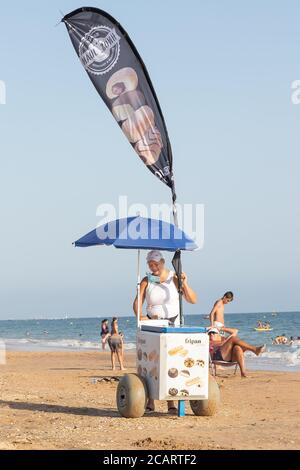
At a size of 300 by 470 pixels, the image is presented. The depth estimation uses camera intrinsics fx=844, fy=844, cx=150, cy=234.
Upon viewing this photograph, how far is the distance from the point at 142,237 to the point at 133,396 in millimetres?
1742

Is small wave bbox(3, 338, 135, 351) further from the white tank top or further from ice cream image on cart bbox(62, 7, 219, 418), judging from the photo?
the white tank top

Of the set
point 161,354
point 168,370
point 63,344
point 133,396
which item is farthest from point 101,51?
point 63,344

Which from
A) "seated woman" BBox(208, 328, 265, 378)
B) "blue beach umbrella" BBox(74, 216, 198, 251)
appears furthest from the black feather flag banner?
"seated woman" BBox(208, 328, 265, 378)

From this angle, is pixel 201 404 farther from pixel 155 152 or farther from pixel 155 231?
pixel 155 152

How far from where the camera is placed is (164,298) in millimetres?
9641

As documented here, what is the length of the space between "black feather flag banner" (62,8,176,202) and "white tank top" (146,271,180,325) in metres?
1.20

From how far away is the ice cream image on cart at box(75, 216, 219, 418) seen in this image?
29.5ft

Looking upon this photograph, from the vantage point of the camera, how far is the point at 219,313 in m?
15.4

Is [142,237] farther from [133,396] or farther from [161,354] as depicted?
[133,396]

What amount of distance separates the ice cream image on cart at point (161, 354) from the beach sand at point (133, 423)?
0.87ft

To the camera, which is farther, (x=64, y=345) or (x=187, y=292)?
(x=64, y=345)

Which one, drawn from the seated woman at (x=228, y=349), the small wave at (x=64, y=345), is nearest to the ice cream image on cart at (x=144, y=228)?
the seated woman at (x=228, y=349)
